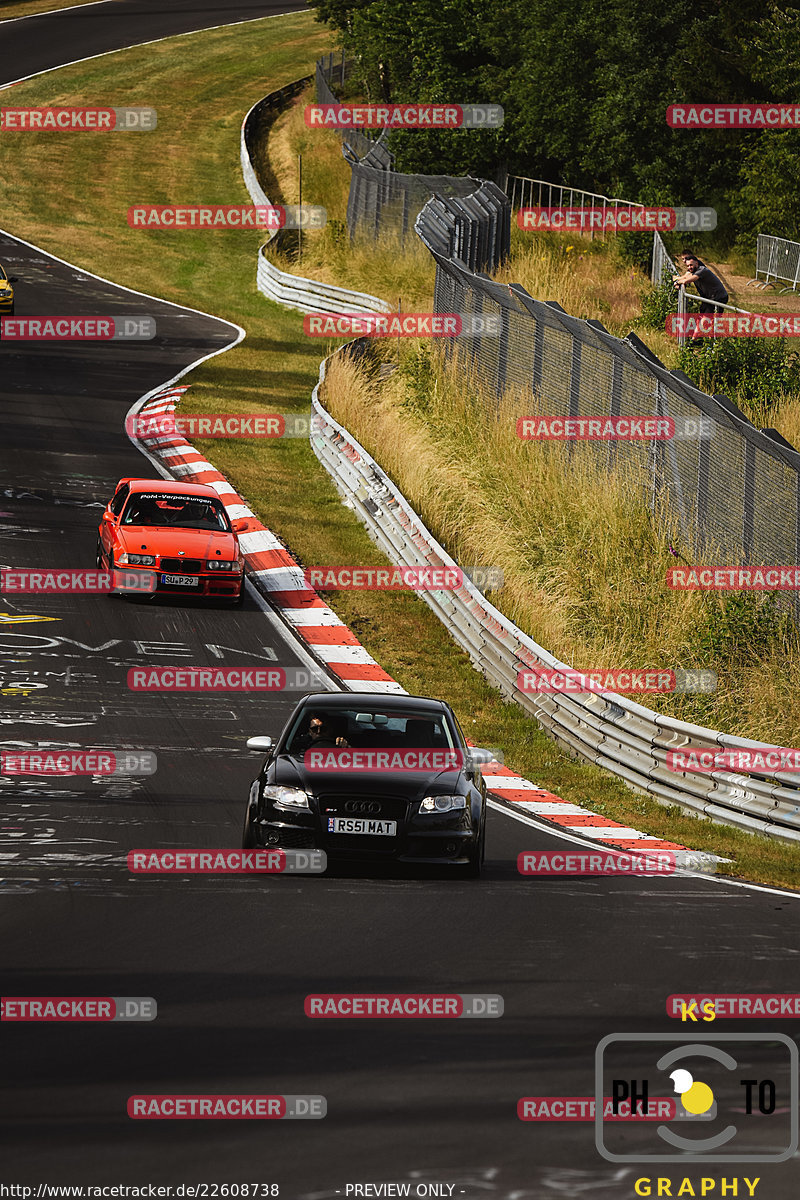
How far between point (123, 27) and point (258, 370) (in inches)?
2058

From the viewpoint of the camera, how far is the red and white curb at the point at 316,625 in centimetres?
1443

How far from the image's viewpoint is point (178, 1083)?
696 cm

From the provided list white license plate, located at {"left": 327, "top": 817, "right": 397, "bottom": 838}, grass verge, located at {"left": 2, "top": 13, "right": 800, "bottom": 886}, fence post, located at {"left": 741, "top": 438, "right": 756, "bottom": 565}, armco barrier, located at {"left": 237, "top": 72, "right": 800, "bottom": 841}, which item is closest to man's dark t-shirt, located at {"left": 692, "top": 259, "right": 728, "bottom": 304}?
armco barrier, located at {"left": 237, "top": 72, "right": 800, "bottom": 841}

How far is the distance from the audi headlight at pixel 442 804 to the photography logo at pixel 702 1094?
3.61 meters

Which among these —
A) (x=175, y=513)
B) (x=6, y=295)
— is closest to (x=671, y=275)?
(x=175, y=513)

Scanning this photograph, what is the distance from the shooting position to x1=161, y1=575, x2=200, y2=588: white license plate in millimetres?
21016

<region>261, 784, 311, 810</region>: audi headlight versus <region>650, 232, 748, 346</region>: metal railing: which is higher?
<region>650, 232, 748, 346</region>: metal railing

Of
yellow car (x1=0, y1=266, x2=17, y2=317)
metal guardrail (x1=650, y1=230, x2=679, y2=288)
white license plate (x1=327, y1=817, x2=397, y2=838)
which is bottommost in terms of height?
white license plate (x1=327, y1=817, x2=397, y2=838)

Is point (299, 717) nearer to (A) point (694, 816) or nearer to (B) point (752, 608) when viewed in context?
(A) point (694, 816)

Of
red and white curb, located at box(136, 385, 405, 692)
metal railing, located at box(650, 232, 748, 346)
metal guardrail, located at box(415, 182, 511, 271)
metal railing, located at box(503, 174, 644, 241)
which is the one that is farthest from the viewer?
metal railing, located at box(503, 174, 644, 241)

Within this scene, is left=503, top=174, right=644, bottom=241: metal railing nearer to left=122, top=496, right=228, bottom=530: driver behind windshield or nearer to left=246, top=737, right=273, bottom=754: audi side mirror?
left=122, top=496, right=228, bottom=530: driver behind windshield

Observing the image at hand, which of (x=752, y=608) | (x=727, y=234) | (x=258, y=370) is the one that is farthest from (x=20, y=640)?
(x=727, y=234)

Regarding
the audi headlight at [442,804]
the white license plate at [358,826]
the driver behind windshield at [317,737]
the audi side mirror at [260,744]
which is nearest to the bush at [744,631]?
the driver behind windshield at [317,737]

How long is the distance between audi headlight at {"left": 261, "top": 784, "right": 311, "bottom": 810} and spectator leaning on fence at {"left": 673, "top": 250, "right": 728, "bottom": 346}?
15594 mm
